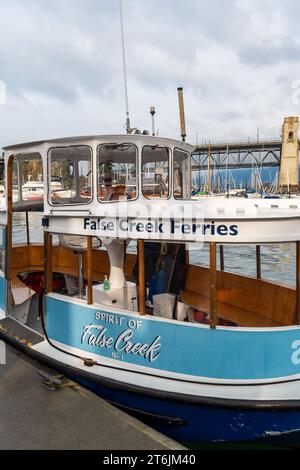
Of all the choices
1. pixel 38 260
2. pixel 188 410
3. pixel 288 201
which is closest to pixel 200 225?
pixel 288 201

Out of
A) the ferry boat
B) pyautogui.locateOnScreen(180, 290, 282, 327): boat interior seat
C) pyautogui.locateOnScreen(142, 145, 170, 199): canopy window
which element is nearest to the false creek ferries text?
the ferry boat

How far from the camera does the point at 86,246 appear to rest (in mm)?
5266

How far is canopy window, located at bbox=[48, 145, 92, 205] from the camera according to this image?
577 cm

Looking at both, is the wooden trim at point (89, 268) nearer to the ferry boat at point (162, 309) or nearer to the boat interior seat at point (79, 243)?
the ferry boat at point (162, 309)

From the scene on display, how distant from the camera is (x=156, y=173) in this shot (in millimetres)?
6270

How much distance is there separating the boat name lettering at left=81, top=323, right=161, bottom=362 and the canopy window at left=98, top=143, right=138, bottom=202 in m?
1.81

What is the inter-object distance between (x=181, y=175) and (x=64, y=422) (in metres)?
4.34

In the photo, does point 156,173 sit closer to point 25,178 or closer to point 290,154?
point 25,178

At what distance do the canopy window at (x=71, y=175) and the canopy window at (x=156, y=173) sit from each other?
85 centimetres

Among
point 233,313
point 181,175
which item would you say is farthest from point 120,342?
point 181,175
